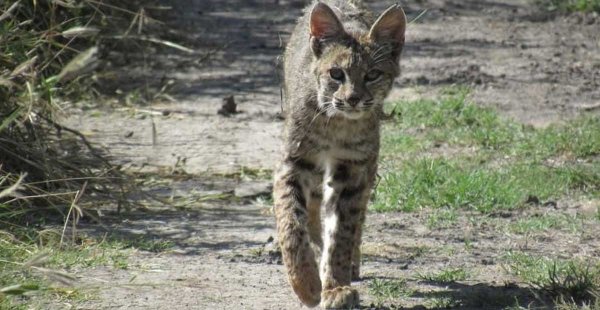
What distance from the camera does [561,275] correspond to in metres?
6.68

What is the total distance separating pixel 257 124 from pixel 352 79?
4.53m

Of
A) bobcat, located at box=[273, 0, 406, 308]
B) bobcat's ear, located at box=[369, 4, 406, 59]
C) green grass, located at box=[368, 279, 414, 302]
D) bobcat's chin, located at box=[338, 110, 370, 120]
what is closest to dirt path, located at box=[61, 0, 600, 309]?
green grass, located at box=[368, 279, 414, 302]

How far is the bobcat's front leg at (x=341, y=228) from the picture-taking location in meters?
6.34

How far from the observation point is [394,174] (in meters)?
9.20

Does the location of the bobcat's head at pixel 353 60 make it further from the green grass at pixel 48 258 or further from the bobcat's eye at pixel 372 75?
the green grass at pixel 48 258

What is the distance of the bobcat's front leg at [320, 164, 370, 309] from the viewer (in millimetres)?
6340

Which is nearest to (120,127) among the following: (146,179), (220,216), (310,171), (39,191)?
(146,179)

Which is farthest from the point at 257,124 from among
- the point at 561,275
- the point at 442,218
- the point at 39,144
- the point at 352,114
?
the point at 561,275

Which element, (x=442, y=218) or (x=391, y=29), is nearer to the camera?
(x=391, y=29)

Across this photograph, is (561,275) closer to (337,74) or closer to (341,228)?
(341,228)

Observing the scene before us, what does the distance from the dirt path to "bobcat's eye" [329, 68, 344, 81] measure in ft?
3.61

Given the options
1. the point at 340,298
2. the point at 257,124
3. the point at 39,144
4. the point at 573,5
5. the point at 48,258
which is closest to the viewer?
the point at 48,258

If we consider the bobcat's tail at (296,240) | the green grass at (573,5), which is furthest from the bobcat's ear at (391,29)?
the green grass at (573,5)

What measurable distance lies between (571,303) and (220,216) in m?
3.02
